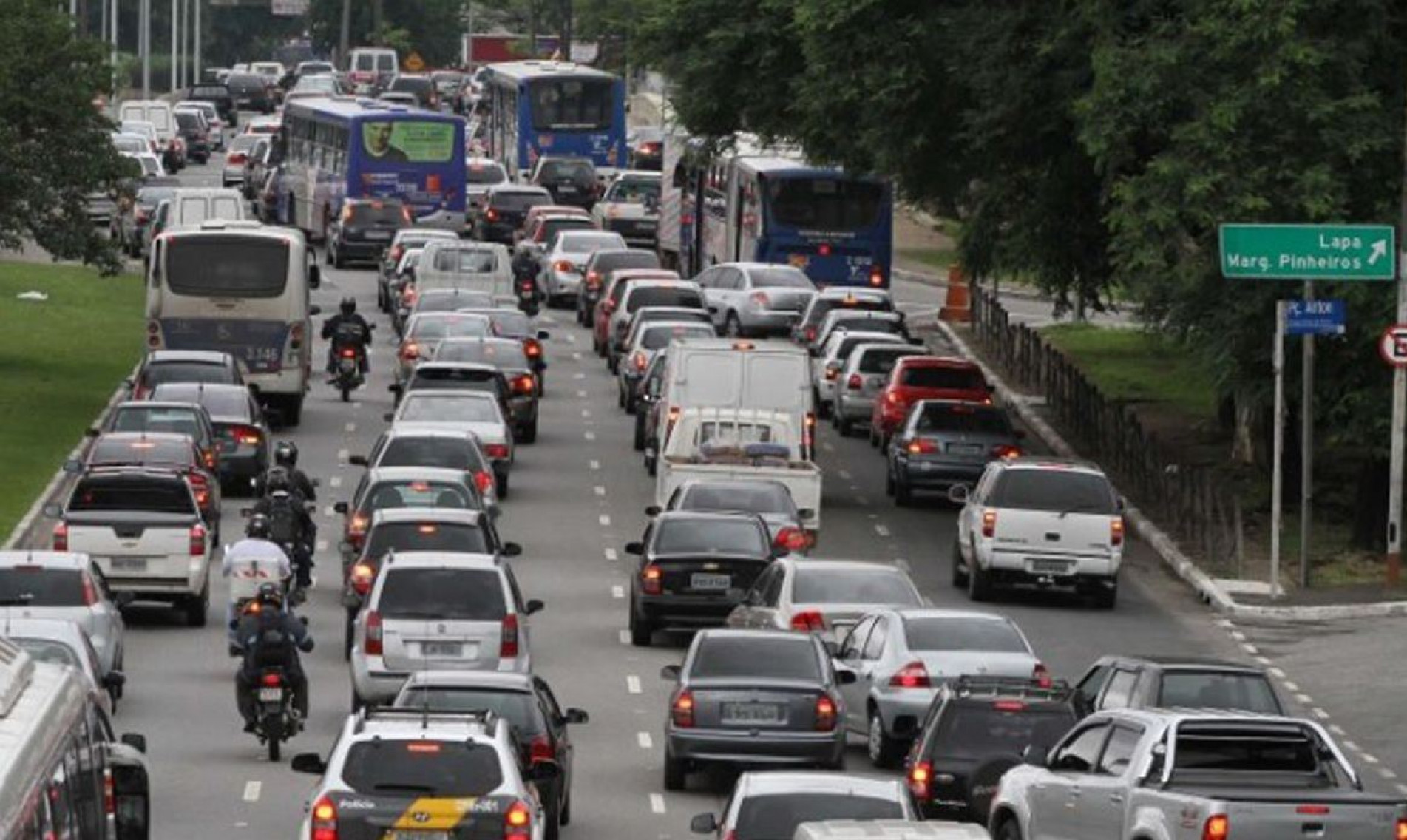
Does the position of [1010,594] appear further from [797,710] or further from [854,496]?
[797,710]

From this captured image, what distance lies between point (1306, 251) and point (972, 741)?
16.3m

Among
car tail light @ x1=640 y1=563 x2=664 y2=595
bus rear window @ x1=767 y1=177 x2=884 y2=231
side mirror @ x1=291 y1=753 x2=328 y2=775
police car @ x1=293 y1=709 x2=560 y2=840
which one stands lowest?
car tail light @ x1=640 y1=563 x2=664 y2=595

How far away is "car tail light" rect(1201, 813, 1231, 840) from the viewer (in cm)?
2169

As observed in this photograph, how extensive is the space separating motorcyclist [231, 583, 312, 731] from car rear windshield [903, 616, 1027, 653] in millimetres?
4996

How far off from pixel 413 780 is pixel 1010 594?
70.3ft

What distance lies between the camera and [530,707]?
27.3 metres

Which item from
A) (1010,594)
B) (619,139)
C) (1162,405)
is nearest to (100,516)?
(1010,594)

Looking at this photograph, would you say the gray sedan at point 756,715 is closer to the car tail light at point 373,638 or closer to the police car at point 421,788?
the car tail light at point 373,638

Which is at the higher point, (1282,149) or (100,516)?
(1282,149)

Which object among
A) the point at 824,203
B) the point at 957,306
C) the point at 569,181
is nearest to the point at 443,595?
the point at 824,203

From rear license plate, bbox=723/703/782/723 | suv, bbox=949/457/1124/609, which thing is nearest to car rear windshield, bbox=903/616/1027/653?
rear license plate, bbox=723/703/782/723

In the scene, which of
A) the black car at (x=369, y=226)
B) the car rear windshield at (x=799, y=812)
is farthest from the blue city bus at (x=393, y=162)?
the car rear windshield at (x=799, y=812)

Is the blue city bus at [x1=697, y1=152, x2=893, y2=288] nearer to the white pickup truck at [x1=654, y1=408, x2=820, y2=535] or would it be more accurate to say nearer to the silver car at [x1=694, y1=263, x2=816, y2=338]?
the silver car at [x1=694, y1=263, x2=816, y2=338]

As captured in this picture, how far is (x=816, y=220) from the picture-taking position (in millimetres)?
75438
